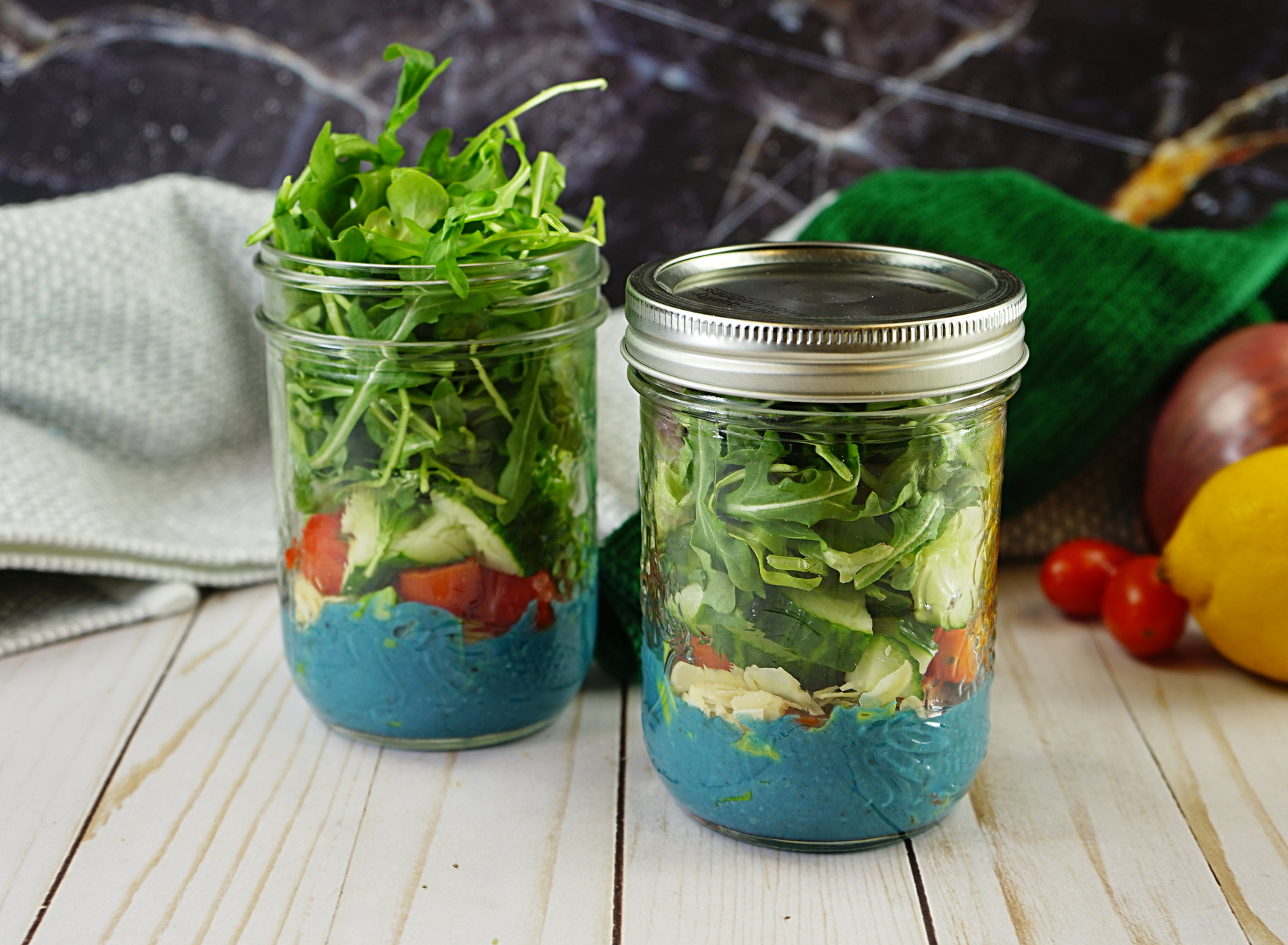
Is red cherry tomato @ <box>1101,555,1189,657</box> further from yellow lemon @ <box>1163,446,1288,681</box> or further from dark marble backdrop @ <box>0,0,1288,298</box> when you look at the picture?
dark marble backdrop @ <box>0,0,1288,298</box>

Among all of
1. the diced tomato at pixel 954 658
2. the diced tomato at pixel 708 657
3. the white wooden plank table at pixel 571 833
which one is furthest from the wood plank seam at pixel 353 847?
the diced tomato at pixel 954 658

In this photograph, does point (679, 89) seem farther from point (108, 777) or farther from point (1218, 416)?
point (108, 777)

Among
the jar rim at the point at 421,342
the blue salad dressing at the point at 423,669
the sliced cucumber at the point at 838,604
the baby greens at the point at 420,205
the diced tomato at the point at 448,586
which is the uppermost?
the baby greens at the point at 420,205

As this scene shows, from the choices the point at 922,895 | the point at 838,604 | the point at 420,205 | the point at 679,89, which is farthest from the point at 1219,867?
the point at 679,89

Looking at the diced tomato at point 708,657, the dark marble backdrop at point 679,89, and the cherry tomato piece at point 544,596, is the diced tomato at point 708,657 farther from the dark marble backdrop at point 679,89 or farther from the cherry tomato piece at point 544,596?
the dark marble backdrop at point 679,89

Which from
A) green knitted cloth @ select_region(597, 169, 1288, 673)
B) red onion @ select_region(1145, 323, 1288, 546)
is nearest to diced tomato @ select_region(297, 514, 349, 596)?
green knitted cloth @ select_region(597, 169, 1288, 673)
